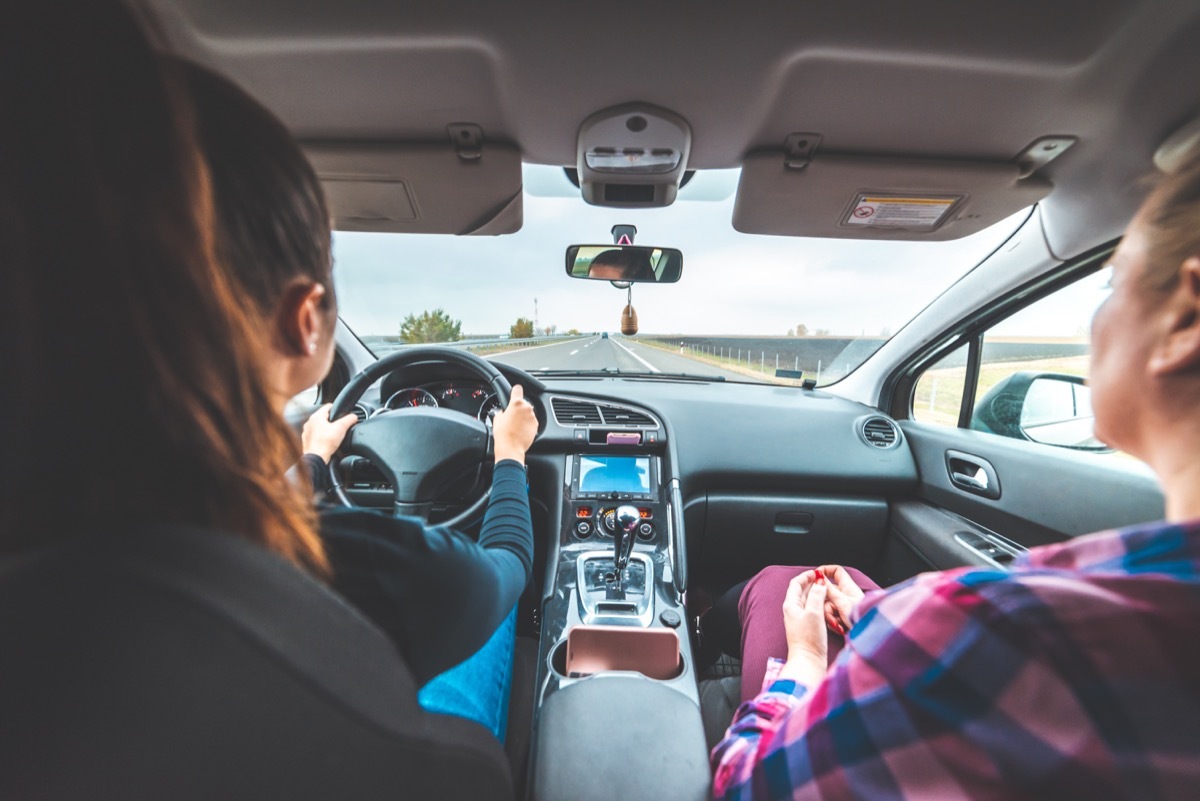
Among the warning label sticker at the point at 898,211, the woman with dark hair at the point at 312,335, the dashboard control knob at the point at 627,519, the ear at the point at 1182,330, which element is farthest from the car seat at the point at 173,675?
the warning label sticker at the point at 898,211

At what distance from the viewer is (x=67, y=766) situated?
458 mm

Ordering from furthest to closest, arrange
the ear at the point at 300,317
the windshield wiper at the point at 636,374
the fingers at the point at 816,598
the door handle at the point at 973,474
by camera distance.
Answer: the windshield wiper at the point at 636,374, the door handle at the point at 973,474, the fingers at the point at 816,598, the ear at the point at 300,317

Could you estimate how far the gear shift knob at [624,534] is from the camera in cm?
199

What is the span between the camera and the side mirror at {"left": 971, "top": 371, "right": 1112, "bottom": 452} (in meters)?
2.23

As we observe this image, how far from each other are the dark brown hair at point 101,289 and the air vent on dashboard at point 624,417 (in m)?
2.14

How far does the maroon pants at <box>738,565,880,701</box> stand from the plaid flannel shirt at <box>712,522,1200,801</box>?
0.81 m

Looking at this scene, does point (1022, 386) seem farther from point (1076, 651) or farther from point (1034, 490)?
point (1076, 651)

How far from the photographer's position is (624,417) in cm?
263

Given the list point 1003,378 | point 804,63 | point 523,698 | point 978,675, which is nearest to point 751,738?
point 978,675

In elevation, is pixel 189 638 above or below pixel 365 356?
below

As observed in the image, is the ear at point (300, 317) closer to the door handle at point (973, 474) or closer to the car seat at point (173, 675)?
the car seat at point (173, 675)

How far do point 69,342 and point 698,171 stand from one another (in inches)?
88.8

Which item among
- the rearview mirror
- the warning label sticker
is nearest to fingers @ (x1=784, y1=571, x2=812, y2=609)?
the warning label sticker

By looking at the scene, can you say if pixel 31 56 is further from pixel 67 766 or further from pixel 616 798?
pixel 616 798
